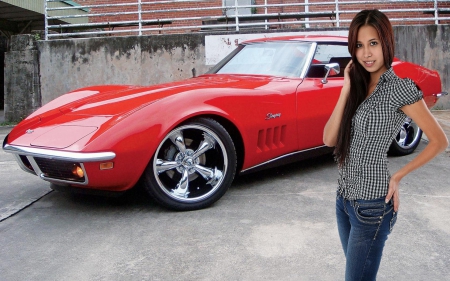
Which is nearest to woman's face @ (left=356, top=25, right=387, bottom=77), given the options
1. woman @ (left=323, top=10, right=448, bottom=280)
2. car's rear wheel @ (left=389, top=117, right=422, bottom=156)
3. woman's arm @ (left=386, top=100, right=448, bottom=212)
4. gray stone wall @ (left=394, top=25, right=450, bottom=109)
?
woman @ (left=323, top=10, right=448, bottom=280)

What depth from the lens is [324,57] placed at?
16.9 ft

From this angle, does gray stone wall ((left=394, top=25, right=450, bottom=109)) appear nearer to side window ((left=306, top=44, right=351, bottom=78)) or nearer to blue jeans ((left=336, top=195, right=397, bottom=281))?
side window ((left=306, top=44, right=351, bottom=78))

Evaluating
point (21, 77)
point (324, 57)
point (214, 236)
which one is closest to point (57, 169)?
point (214, 236)

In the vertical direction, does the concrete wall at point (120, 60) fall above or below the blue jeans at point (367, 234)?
above

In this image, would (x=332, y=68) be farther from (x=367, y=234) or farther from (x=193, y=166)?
(x=367, y=234)

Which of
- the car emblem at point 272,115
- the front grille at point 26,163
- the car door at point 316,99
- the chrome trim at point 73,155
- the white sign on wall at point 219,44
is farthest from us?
the white sign on wall at point 219,44

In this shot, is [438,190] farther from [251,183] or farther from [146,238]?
[146,238]

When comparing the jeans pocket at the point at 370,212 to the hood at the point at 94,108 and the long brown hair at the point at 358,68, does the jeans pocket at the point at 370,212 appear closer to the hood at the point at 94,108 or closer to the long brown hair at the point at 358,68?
the long brown hair at the point at 358,68

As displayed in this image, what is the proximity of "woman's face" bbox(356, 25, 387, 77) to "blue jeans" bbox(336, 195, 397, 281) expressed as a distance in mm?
471

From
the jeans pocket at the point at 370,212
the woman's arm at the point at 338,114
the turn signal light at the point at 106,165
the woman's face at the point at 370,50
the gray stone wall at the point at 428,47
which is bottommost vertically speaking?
the turn signal light at the point at 106,165

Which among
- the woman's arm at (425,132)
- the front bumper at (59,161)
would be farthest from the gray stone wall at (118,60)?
the woman's arm at (425,132)

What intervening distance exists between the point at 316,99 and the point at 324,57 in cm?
56

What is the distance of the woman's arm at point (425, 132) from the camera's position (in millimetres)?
1814

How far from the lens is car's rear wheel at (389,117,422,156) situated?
568 centimetres
